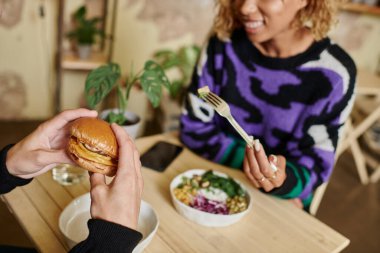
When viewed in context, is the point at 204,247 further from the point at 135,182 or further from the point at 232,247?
the point at 135,182

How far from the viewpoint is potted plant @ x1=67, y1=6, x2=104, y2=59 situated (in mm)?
2553

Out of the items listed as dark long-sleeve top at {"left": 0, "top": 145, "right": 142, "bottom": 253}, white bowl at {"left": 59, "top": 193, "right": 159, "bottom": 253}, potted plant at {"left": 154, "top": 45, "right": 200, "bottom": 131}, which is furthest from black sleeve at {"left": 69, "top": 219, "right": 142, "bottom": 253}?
potted plant at {"left": 154, "top": 45, "right": 200, "bottom": 131}

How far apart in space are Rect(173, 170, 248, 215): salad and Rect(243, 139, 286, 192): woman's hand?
7 centimetres

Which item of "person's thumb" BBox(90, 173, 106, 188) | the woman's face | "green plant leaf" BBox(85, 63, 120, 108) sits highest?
the woman's face

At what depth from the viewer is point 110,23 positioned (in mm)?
2766

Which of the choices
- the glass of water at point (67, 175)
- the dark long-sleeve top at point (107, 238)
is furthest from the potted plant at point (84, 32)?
the dark long-sleeve top at point (107, 238)

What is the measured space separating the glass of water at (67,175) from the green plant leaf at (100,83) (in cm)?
22

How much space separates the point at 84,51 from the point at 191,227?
201 cm

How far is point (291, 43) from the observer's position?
1.35 metres

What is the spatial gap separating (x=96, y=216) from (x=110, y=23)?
7.61 feet

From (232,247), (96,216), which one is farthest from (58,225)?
(232,247)

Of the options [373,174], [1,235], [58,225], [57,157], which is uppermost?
[57,157]

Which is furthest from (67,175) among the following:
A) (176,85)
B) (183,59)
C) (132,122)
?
(183,59)

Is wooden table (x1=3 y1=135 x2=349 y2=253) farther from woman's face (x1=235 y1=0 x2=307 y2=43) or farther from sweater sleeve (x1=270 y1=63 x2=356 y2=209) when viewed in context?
woman's face (x1=235 y1=0 x2=307 y2=43)
